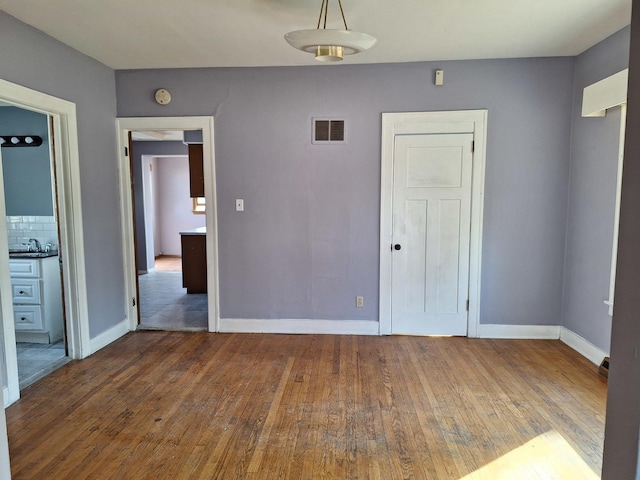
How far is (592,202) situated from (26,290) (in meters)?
5.02

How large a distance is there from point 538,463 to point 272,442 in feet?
4.65

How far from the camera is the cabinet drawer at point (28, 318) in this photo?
148 inches

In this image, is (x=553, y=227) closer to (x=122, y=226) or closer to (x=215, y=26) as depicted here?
(x=215, y=26)

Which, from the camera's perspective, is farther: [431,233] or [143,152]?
[143,152]

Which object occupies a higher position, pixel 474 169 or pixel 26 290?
pixel 474 169

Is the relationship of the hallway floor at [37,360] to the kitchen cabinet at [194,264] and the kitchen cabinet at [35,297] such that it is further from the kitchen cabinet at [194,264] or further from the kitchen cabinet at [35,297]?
the kitchen cabinet at [194,264]

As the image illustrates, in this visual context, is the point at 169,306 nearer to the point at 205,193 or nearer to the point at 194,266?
the point at 194,266

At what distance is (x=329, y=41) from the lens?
223 cm

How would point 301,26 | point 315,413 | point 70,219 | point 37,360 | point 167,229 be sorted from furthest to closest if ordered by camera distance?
point 167,229 → point 37,360 → point 70,219 → point 301,26 → point 315,413

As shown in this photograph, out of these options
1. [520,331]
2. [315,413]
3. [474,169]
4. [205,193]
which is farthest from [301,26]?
[520,331]

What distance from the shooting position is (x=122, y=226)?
404 centimetres

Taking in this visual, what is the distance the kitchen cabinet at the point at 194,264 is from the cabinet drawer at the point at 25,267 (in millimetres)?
2141

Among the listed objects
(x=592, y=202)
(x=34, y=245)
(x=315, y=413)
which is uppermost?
(x=592, y=202)

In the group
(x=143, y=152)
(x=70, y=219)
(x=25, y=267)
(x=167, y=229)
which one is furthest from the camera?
(x=167, y=229)
